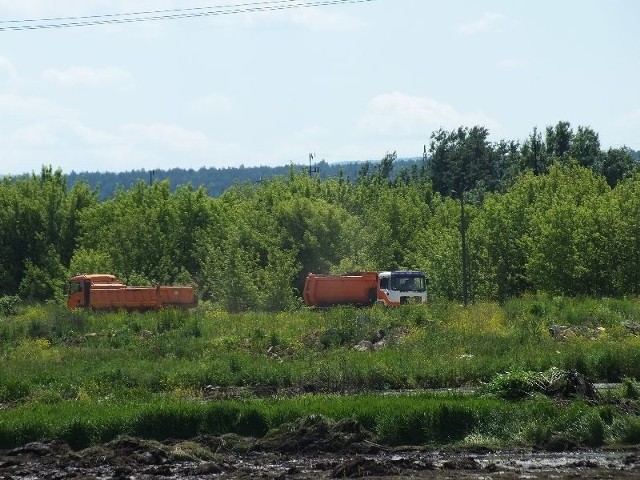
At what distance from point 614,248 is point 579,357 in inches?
1450

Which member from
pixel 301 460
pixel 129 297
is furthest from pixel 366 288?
pixel 301 460

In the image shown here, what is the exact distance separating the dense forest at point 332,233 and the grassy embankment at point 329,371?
1701 cm

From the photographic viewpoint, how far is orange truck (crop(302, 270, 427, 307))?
2739 inches

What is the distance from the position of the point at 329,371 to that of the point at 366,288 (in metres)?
34.7

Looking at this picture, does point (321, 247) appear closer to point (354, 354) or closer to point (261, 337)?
point (261, 337)

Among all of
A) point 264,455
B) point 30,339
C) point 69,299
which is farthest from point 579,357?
point 69,299

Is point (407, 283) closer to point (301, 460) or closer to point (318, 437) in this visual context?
point (318, 437)

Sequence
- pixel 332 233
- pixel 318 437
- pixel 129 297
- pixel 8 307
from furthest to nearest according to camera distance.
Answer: pixel 332 233 → pixel 8 307 → pixel 129 297 → pixel 318 437

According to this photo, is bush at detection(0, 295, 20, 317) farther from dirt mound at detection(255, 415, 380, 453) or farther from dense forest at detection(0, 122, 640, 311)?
dirt mound at detection(255, 415, 380, 453)

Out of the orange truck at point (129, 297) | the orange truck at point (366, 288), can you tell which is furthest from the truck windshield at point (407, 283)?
the orange truck at point (129, 297)

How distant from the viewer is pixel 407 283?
230 ft

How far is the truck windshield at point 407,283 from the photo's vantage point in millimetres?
69688

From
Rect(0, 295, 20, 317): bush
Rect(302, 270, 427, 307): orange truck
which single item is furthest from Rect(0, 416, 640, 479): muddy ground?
A: Rect(0, 295, 20, 317): bush

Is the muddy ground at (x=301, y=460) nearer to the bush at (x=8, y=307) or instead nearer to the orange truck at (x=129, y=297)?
the orange truck at (x=129, y=297)
